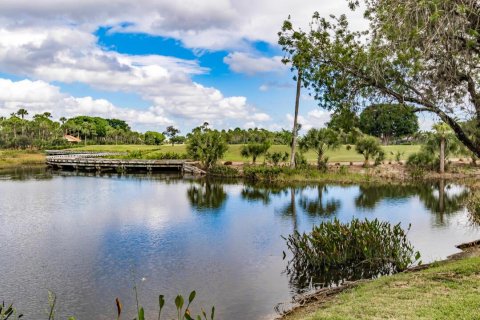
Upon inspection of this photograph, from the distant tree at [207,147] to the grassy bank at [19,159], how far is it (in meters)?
33.7

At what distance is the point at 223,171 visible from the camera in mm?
53750

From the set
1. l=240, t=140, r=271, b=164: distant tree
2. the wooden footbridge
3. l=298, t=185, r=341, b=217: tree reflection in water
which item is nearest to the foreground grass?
l=298, t=185, r=341, b=217: tree reflection in water

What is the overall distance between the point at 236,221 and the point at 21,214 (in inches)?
557

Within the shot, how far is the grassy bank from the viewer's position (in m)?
73.2

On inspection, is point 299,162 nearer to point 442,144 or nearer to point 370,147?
point 370,147

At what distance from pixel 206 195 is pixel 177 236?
16.0 metres

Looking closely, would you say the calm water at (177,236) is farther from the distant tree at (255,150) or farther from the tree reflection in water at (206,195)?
the distant tree at (255,150)

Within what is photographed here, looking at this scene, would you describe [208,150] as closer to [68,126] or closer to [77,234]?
[77,234]

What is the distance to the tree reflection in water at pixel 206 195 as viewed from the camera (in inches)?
1280

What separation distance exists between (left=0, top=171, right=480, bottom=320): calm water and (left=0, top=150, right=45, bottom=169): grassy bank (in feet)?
112

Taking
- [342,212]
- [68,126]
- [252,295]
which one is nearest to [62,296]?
[252,295]

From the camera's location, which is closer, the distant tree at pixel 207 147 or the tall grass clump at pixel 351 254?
the tall grass clump at pixel 351 254

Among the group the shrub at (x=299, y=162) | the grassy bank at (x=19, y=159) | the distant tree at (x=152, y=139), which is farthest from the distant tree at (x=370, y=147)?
the distant tree at (x=152, y=139)

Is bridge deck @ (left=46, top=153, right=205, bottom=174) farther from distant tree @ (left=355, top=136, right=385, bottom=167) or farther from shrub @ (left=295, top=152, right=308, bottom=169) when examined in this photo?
distant tree @ (left=355, top=136, right=385, bottom=167)
